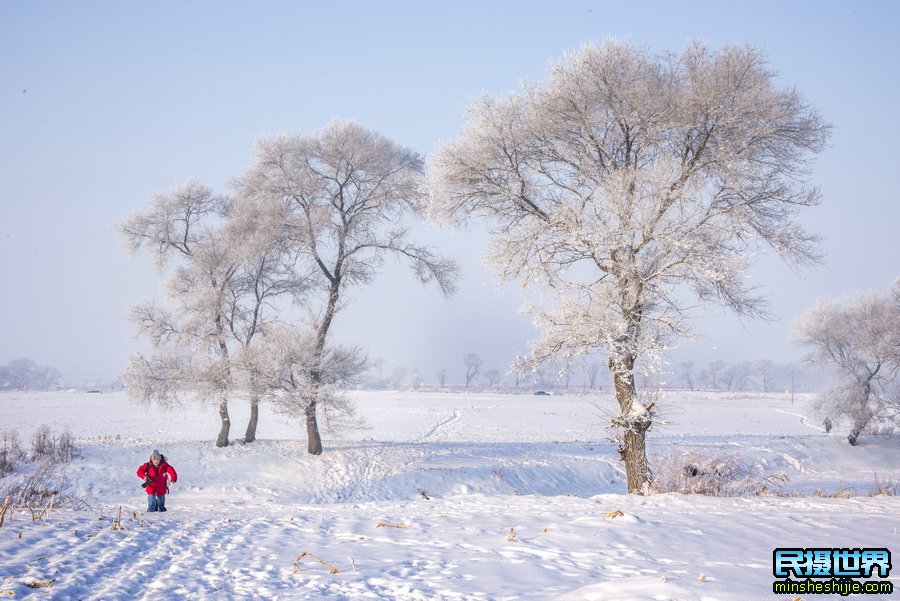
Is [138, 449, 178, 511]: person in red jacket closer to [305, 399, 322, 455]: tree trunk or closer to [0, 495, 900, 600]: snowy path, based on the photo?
[0, 495, 900, 600]: snowy path

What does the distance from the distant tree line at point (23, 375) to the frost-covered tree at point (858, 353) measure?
6301 inches

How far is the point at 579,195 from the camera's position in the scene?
12.3m

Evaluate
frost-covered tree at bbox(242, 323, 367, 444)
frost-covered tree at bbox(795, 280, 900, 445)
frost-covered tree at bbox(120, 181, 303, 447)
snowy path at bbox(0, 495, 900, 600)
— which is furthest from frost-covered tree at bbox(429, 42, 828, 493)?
frost-covered tree at bbox(795, 280, 900, 445)

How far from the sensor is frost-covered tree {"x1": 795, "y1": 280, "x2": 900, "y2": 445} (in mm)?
30902

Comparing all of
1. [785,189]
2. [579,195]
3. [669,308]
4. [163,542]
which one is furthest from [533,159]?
[163,542]

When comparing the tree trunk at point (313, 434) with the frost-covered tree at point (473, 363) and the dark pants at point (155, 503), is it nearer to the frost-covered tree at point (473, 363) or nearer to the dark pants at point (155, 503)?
the dark pants at point (155, 503)

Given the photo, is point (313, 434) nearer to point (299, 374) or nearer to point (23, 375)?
point (299, 374)

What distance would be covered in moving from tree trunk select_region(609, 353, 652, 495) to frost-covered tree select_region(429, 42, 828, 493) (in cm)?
3

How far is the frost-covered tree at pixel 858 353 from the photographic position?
30902 millimetres

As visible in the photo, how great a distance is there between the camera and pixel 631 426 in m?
11.6

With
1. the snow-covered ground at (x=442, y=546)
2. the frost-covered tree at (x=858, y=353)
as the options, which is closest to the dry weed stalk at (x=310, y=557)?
the snow-covered ground at (x=442, y=546)

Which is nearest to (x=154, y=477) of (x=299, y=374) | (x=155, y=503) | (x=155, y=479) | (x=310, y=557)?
(x=155, y=479)

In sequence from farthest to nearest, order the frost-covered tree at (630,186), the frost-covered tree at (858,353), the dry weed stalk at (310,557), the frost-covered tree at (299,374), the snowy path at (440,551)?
A: 1. the frost-covered tree at (858,353)
2. the frost-covered tree at (299,374)
3. the frost-covered tree at (630,186)
4. the dry weed stalk at (310,557)
5. the snowy path at (440,551)

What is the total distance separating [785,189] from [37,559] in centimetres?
1400
